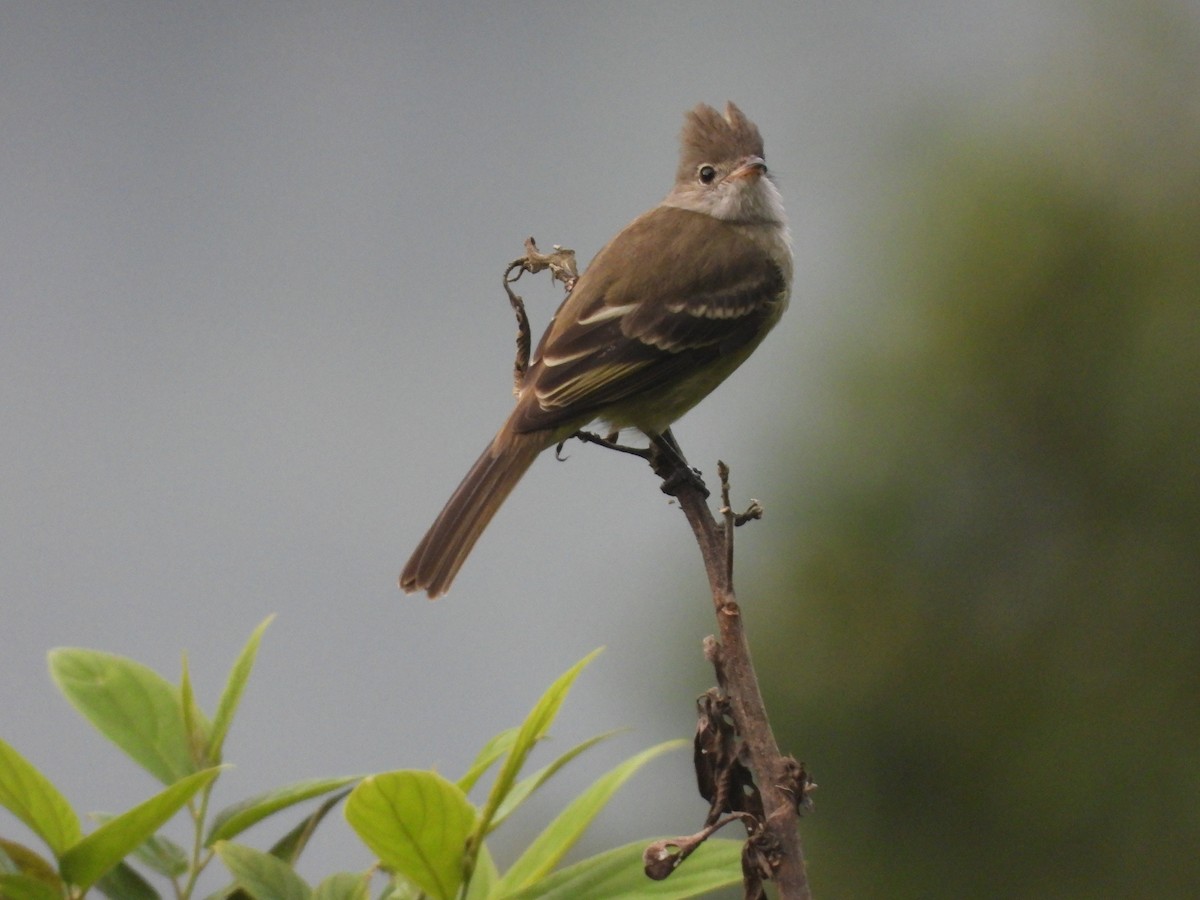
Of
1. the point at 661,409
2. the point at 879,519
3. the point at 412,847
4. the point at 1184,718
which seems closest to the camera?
the point at 412,847

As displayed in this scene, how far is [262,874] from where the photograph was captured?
Answer: 102 centimetres

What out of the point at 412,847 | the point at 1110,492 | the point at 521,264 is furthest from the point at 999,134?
the point at 412,847

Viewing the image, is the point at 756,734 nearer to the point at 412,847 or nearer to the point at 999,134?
the point at 412,847

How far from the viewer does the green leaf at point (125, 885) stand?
3.58 ft

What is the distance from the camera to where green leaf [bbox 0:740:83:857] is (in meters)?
0.95

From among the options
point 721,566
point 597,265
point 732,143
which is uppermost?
point 732,143

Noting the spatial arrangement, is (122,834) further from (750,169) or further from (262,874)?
(750,169)

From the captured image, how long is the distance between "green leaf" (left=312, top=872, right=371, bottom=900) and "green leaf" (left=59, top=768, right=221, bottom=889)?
123 millimetres

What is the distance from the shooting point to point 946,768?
5.16 meters

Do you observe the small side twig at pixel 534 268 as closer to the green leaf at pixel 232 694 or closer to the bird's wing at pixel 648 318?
the bird's wing at pixel 648 318

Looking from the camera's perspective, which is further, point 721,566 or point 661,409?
point 661,409

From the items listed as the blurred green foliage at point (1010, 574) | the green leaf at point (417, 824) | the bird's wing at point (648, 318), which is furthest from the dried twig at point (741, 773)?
the blurred green foliage at point (1010, 574)

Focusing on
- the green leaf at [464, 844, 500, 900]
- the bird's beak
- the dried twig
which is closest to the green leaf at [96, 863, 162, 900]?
the green leaf at [464, 844, 500, 900]

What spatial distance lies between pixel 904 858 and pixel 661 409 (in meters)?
2.12
